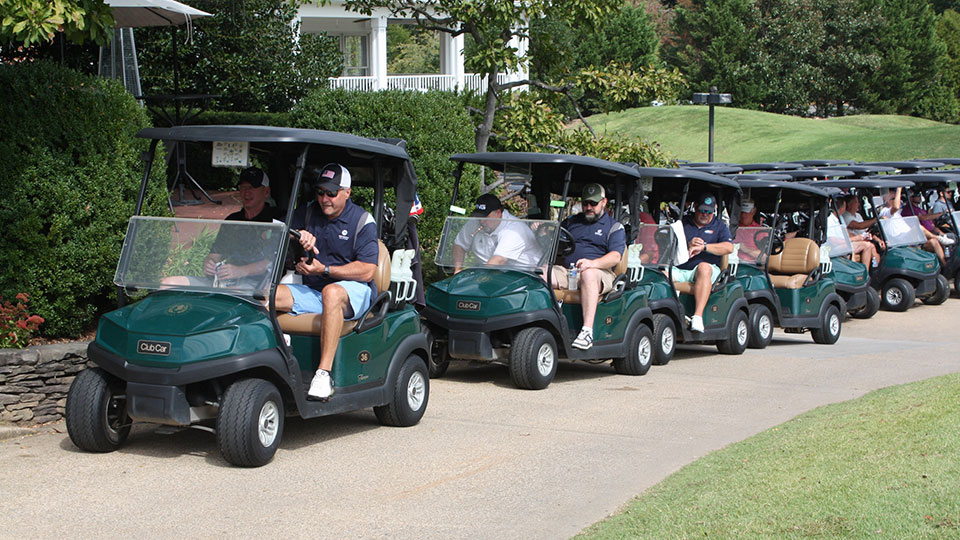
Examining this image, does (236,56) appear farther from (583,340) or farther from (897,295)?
(897,295)

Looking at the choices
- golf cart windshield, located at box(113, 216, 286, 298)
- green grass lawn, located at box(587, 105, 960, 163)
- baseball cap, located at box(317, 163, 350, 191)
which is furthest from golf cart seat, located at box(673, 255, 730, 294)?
green grass lawn, located at box(587, 105, 960, 163)

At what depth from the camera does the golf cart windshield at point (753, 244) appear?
13.1 m

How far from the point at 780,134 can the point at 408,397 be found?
38854 millimetres

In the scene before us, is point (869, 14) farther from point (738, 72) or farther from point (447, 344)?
point (447, 344)

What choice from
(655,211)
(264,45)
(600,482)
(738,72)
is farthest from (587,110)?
(600,482)

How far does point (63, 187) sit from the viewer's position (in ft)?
26.9

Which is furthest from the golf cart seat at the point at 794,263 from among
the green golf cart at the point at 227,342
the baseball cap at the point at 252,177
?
the baseball cap at the point at 252,177

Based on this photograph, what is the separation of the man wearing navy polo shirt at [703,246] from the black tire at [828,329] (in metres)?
2.07

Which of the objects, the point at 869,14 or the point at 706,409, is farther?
the point at 869,14

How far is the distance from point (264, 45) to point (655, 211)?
799cm

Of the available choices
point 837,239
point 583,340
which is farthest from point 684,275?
point 837,239

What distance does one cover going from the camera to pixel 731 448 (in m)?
7.19

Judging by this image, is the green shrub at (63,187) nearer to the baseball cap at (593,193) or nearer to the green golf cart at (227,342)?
the green golf cart at (227,342)

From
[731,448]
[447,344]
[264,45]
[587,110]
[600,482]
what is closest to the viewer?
[600,482]
